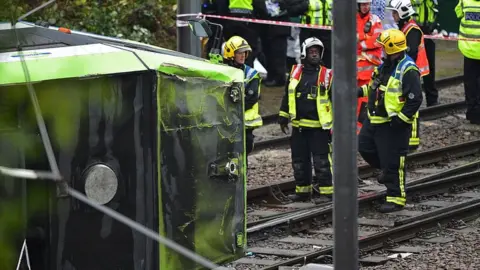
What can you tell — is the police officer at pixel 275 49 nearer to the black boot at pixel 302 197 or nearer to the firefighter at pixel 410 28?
the firefighter at pixel 410 28

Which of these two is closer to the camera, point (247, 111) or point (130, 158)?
point (130, 158)

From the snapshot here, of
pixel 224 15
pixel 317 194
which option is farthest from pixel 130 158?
pixel 224 15

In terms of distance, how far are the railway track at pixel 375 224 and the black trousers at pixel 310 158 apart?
404mm

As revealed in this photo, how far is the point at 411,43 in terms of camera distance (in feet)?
48.0

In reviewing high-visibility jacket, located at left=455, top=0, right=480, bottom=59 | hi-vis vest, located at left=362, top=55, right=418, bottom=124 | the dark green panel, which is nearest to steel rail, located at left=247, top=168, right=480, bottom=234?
hi-vis vest, located at left=362, top=55, right=418, bottom=124

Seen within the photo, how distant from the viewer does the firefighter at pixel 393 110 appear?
37.9 ft

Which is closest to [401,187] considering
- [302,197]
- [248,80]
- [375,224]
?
[375,224]

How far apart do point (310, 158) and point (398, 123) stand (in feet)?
3.98

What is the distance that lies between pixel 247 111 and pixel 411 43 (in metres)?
3.58

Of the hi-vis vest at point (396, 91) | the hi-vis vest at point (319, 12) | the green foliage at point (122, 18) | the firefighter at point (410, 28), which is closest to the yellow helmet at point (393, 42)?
the hi-vis vest at point (396, 91)

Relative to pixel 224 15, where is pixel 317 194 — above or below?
below

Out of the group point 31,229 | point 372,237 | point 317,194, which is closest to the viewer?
point 31,229

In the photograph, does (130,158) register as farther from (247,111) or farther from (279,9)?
(279,9)

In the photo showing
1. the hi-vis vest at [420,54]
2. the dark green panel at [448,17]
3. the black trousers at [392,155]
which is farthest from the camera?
the dark green panel at [448,17]
